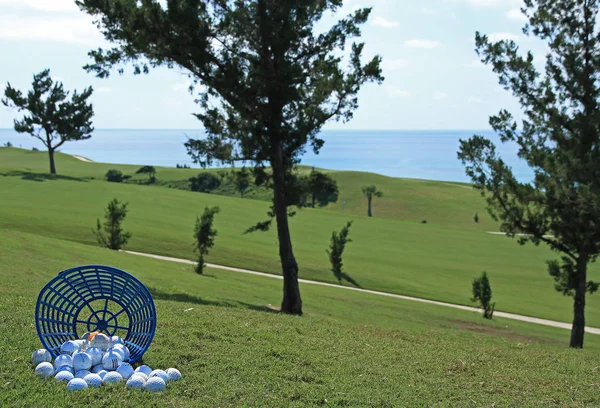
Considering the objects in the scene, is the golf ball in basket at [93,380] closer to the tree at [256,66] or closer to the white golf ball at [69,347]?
the white golf ball at [69,347]

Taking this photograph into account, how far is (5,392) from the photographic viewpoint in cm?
593

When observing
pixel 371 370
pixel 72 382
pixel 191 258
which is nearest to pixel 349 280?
pixel 191 258

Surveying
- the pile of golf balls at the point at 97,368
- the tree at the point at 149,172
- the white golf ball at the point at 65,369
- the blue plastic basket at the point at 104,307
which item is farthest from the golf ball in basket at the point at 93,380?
the tree at the point at 149,172

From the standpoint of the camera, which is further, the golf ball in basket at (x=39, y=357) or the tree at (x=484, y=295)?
the tree at (x=484, y=295)

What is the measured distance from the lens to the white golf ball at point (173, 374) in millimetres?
6699

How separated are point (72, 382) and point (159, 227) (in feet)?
123

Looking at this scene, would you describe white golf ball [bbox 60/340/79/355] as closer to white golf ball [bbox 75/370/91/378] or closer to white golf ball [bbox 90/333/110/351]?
white golf ball [bbox 90/333/110/351]

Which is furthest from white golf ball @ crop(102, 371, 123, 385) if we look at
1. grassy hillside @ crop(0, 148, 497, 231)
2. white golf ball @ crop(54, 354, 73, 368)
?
grassy hillside @ crop(0, 148, 497, 231)

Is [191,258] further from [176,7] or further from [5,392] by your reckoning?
[5,392]

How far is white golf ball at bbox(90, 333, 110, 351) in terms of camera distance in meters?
6.72

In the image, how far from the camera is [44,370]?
640 cm

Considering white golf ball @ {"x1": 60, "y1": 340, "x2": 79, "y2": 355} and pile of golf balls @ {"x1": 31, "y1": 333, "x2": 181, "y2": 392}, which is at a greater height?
white golf ball @ {"x1": 60, "y1": 340, "x2": 79, "y2": 355}

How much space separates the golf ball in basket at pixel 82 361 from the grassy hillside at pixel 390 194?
275 ft

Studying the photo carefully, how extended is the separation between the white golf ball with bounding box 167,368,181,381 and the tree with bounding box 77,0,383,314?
11889mm
